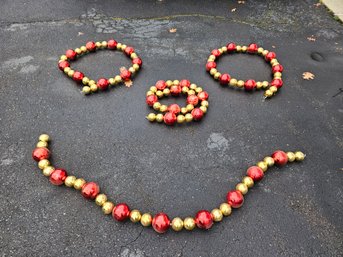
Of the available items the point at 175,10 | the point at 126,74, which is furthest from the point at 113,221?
the point at 175,10

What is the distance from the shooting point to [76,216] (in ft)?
11.9

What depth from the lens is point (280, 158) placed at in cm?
409

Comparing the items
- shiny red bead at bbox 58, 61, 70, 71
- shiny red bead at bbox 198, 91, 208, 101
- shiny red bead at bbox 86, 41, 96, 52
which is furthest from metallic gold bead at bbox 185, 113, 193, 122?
shiny red bead at bbox 86, 41, 96, 52

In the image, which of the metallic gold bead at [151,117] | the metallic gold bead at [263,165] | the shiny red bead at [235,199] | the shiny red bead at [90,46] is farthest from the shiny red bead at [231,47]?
the shiny red bead at [235,199]

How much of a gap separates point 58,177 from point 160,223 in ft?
4.65

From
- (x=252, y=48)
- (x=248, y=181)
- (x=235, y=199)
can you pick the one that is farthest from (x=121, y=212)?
(x=252, y=48)

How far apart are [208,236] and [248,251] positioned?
1.50ft

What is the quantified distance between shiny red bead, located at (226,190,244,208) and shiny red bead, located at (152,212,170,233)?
30.9 inches

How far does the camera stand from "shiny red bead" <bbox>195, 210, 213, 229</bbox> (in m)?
3.44

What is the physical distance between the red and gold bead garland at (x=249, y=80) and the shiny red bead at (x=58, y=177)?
2.99 metres

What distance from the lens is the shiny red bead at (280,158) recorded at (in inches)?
161

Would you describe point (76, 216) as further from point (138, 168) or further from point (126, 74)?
point (126, 74)

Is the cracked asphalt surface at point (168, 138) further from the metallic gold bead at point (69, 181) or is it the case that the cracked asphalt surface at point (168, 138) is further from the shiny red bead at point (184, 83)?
the shiny red bead at point (184, 83)

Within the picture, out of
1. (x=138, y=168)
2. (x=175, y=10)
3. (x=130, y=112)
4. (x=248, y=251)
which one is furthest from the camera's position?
(x=175, y=10)
